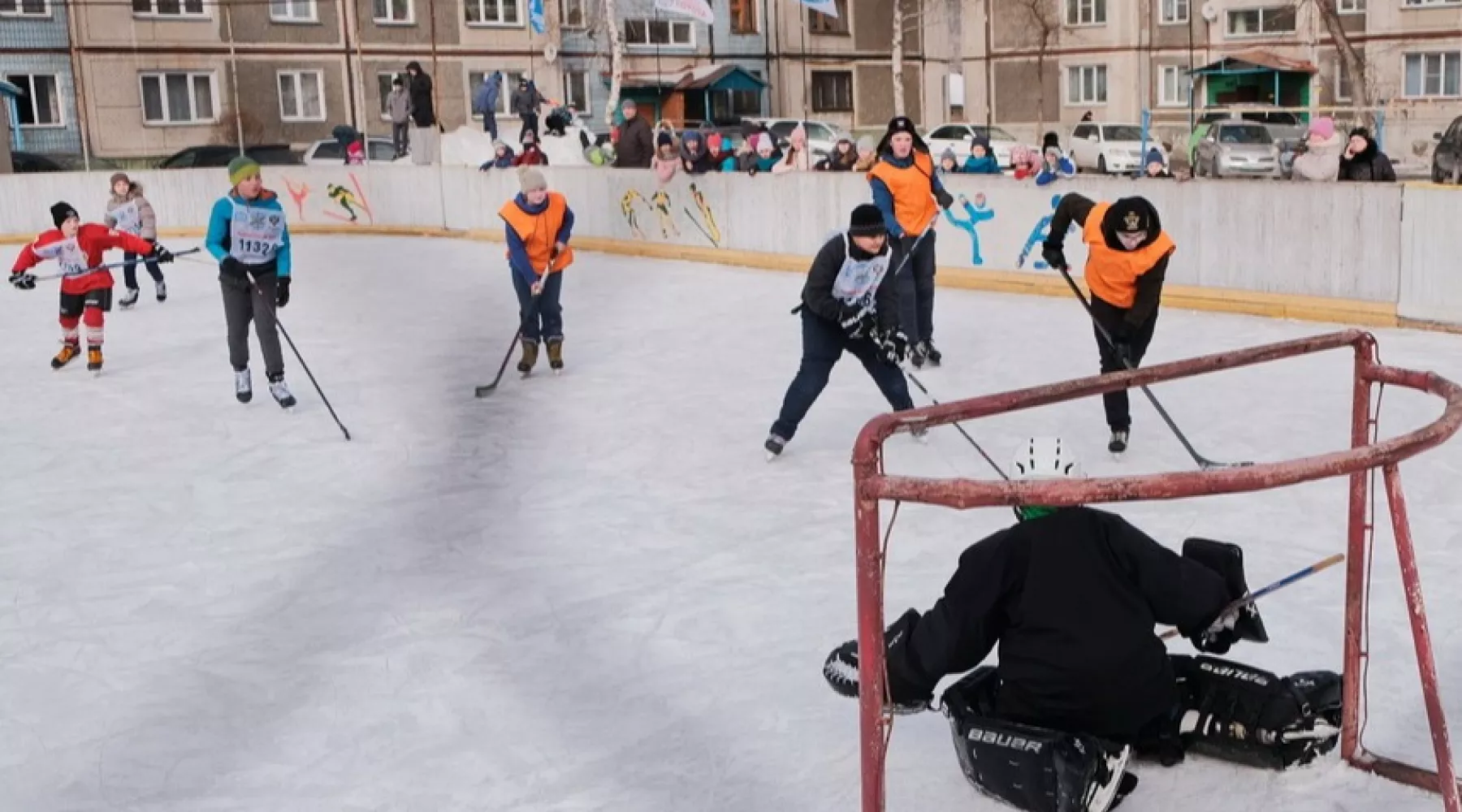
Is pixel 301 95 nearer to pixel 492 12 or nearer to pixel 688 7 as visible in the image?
pixel 492 12

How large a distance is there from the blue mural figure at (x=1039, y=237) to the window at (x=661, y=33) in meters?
25.9

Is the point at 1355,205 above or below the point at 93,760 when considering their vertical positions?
above

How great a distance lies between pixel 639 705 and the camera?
4879mm

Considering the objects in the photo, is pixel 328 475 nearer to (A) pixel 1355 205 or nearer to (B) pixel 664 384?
(B) pixel 664 384

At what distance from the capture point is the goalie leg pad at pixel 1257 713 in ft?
13.5

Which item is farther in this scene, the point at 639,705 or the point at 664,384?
the point at 664,384

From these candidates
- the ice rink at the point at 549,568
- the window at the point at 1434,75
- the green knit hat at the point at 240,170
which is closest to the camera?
the ice rink at the point at 549,568

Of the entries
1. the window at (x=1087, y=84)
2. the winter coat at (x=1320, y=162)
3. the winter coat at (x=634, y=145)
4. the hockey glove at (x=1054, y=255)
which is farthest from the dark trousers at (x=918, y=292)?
the window at (x=1087, y=84)

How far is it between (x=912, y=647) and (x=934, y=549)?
2.52 m

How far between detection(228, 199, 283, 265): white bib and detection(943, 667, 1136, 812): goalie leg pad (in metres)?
6.50

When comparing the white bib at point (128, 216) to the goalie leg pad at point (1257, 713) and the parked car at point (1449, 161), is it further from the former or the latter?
the goalie leg pad at point (1257, 713)

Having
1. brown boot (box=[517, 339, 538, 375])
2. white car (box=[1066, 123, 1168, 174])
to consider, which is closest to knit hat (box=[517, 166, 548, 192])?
brown boot (box=[517, 339, 538, 375])

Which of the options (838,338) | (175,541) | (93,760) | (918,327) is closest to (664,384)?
(918,327)

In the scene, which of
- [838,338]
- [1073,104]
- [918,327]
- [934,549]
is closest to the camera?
[934,549]
